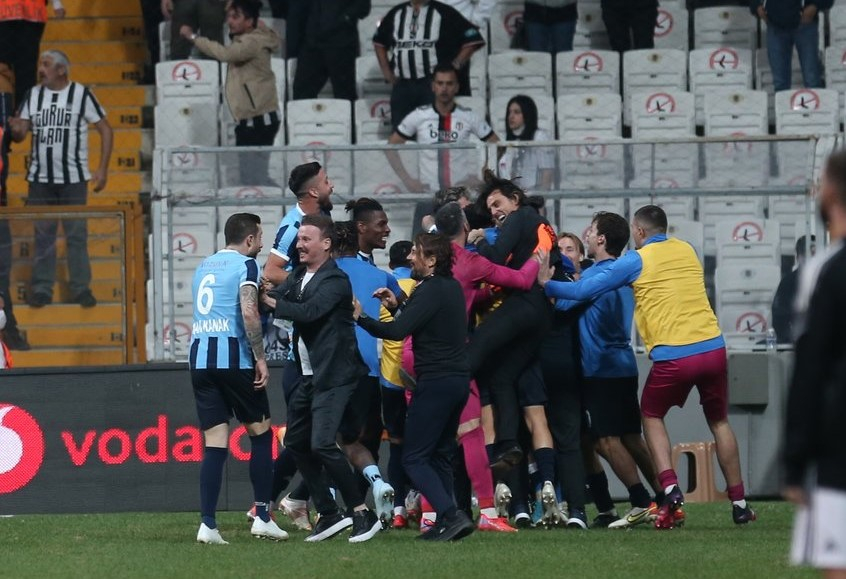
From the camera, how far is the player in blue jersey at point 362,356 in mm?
9586

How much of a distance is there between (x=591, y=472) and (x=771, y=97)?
825 cm

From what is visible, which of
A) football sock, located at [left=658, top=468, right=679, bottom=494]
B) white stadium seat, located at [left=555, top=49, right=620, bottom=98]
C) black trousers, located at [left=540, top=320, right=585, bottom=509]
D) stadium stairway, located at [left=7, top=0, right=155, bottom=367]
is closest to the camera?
football sock, located at [left=658, top=468, right=679, bottom=494]

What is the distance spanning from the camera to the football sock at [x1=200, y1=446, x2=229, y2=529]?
9.12 m

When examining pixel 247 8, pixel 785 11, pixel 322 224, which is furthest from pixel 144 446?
pixel 785 11

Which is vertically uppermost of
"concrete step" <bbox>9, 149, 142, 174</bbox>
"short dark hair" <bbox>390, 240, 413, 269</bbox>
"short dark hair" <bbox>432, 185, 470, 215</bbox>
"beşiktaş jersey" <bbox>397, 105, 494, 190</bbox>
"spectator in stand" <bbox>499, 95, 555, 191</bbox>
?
"beşiktaş jersey" <bbox>397, 105, 494, 190</bbox>

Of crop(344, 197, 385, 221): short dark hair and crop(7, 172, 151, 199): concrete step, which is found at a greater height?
crop(7, 172, 151, 199): concrete step

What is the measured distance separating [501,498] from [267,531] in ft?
4.74

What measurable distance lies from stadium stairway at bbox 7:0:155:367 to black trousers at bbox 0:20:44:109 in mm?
998

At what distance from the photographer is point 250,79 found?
1623 cm

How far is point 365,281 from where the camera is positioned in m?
9.83

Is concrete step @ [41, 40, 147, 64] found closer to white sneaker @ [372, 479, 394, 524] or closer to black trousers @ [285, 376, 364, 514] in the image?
black trousers @ [285, 376, 364, 514]

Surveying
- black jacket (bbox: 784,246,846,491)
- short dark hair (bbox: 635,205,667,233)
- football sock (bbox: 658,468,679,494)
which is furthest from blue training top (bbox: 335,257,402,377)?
black jacket (bbox: 784,246,846,491)

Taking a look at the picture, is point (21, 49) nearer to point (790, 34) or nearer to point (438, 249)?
point (790, 34)

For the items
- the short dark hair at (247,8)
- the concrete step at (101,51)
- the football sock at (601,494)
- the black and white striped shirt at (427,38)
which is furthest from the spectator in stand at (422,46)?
the football sock at (601,494)
